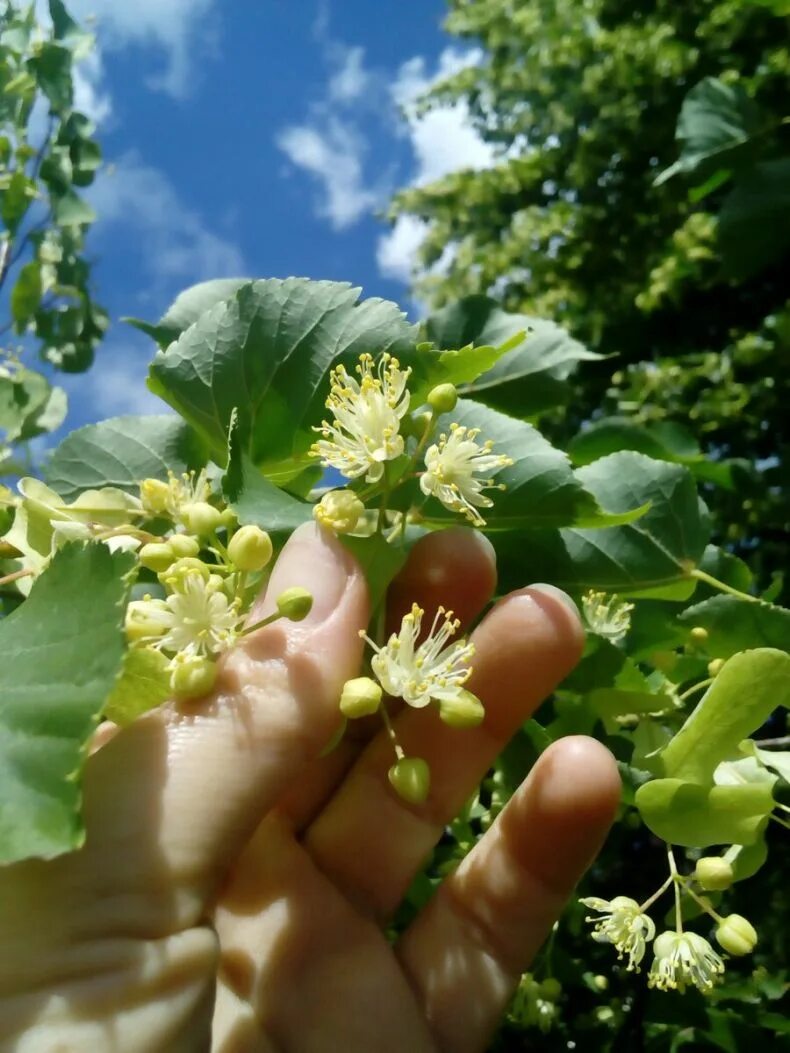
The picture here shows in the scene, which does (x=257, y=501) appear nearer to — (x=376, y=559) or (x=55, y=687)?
(x=376, y=559)

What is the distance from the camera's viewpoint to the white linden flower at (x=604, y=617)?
3.42 feet

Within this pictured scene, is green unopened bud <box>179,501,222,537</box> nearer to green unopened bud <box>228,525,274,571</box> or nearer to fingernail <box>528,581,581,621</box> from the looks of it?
green unopened bud <box>228,525,274,571</box>

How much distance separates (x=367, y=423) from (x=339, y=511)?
3.4 inches

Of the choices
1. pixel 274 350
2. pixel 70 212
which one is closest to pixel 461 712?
pixel 274 350

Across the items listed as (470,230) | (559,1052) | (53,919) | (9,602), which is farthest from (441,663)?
(470,230)

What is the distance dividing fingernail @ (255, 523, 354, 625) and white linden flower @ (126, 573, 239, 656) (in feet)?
0.13

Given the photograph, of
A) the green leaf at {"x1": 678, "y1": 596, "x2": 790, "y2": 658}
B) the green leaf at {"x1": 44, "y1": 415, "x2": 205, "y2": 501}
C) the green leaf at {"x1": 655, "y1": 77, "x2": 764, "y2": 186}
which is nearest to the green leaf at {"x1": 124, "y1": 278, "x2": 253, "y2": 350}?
the green leaf at {"x1": 44, "y1": 415, "x2": 205, "y2": 501}

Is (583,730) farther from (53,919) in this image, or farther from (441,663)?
(53,919)

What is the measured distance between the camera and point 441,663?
0.82 metres

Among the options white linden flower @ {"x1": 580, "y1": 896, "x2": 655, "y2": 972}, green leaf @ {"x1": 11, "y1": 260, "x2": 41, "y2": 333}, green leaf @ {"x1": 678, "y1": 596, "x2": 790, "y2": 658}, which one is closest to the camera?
white linden flower @ {"x1": 580, "y1": 896, "x2": 655, "y2": 972}

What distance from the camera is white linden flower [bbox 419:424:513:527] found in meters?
0.80

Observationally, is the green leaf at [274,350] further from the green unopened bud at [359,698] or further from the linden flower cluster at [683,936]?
the linden flower cluster at [683,936]

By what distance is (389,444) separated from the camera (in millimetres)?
784

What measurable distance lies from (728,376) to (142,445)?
2885mm
